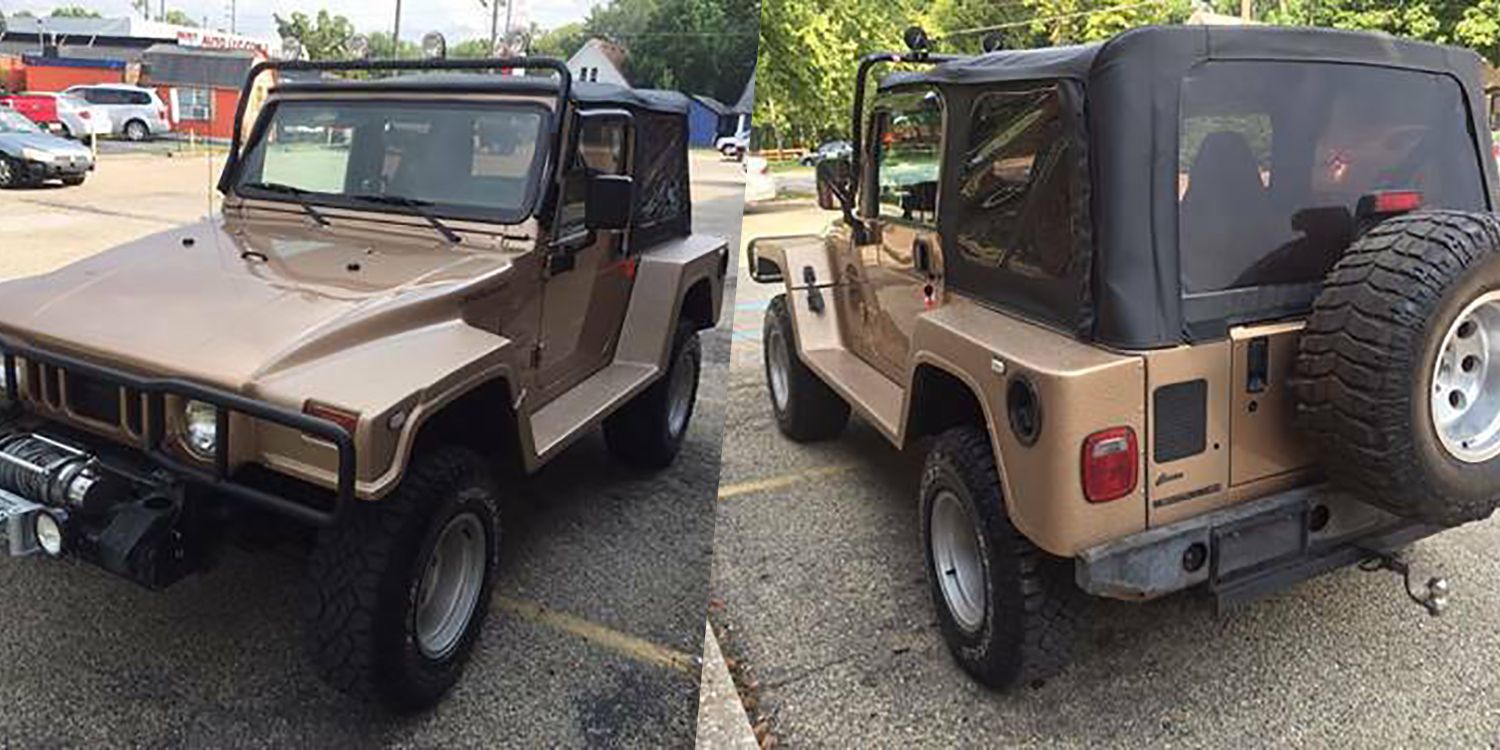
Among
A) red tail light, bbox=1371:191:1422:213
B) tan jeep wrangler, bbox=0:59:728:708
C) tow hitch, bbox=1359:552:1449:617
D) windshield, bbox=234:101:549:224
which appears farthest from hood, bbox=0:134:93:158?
tow hitch, bbox=1359:552:1449:617

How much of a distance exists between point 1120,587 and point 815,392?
2.58 m

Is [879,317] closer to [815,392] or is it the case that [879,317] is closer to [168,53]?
[815,392]

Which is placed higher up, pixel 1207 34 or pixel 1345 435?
pixel 1207 34

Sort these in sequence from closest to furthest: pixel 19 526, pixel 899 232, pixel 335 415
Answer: pixel 335 415, pixel 19 526, pixel 899 232

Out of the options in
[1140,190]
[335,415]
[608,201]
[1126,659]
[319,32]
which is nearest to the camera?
[335,415]

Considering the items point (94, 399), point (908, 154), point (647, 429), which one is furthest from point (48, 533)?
point (908, 154)

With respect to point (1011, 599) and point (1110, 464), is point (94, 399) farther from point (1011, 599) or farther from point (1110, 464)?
point (1110, 464)

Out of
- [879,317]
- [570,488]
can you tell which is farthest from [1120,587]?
[570,488]

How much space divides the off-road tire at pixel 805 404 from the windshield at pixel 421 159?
6.00 ft

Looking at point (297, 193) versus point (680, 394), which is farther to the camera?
point (680, 394)

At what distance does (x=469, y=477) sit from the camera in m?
2.66

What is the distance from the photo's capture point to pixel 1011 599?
2643mm

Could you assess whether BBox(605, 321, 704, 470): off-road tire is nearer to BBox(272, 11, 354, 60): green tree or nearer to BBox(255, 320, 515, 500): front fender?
BBox(255, 320, 515, 500): front fender

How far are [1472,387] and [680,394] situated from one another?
9.88 feet
